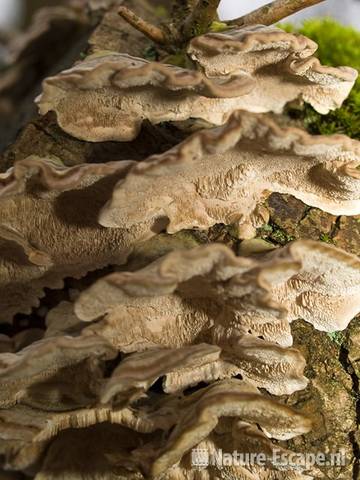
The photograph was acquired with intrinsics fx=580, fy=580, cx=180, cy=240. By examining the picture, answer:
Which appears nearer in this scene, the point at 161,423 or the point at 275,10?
the point at 161,423

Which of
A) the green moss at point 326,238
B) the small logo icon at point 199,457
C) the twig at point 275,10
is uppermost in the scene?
the twig at point 275,10

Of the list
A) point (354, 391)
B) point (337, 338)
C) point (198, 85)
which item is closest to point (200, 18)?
point (198, 85)

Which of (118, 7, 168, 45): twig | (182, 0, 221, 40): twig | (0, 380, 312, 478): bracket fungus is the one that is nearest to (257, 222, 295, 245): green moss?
(0, 380, 312, 478): bracket fungus

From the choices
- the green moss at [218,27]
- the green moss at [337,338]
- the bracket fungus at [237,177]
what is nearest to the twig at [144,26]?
the green moss at [218,27]

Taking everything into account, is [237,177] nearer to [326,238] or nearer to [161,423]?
[326,238]

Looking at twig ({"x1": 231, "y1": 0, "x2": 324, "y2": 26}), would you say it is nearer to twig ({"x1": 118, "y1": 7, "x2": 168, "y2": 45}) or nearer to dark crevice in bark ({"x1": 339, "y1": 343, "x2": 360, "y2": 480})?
twig ({"x1": 118, "y1": 7, "x2": 168, "y2": 45})

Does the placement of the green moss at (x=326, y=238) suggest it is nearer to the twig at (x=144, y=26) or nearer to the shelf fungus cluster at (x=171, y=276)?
the shelf fungus cluster at (x=171, y=276)
